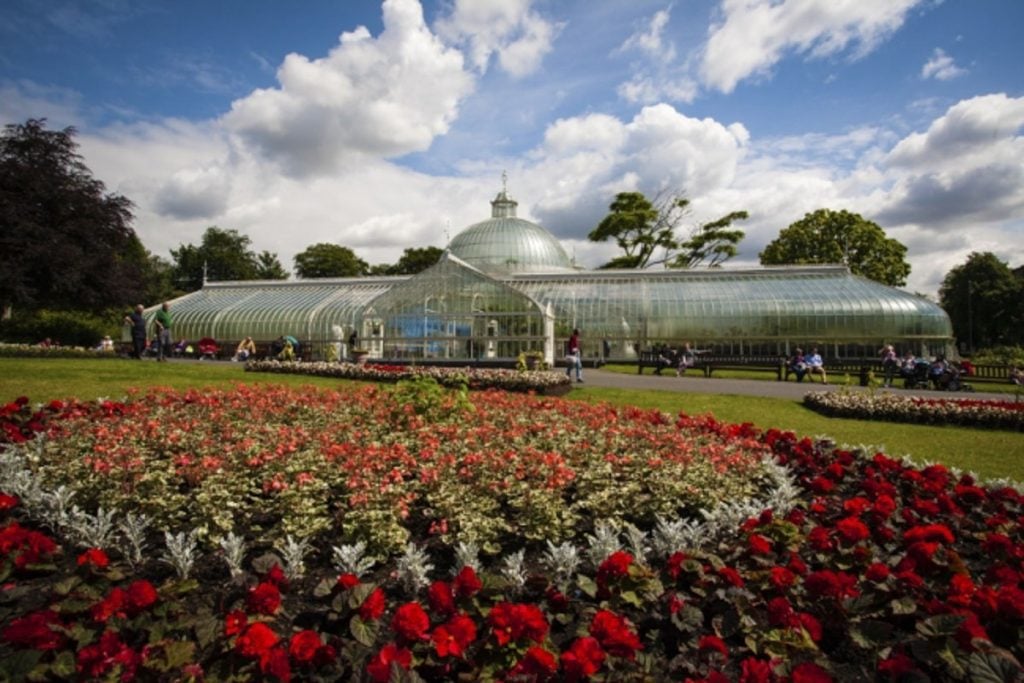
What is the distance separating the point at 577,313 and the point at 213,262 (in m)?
61.6

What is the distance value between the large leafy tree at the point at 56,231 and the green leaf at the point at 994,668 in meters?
33.2

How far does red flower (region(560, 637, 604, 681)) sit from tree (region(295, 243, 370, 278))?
7877cm

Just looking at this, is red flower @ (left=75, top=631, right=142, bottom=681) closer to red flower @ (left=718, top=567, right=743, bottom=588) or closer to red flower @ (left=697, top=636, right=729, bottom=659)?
red flower @ (left=697, top=636, right=729, bottom=659)

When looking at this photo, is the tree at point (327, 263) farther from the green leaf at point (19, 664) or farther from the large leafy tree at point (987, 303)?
the green leaf at point (19, 664)

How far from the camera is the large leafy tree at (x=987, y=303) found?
212ft

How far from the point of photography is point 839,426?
13469 mm

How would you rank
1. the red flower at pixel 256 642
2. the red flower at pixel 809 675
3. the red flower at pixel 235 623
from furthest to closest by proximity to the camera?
the red flower at pixel 235 623 < the red flower at pixel 256 642 < the red flower at pixel 809 675

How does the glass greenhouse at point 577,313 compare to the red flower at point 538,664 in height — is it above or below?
above

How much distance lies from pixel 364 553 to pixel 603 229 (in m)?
55.3

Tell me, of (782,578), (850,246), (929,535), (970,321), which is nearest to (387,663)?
(782,578)

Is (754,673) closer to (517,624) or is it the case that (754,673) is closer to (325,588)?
(517,624)

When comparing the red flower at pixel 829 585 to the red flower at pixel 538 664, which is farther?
the red flower at pixel 829 585

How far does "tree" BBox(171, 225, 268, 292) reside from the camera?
82.8 m

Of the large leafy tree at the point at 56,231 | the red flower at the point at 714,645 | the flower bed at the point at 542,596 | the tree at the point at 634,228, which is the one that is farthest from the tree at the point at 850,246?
the red flower at the point at 714,645
